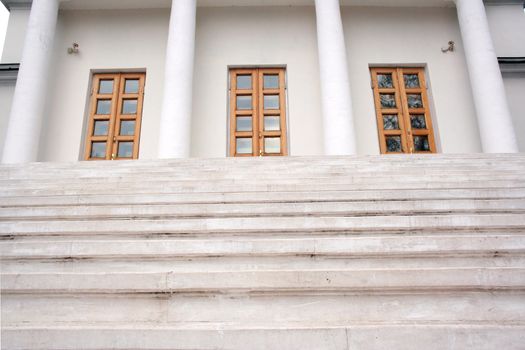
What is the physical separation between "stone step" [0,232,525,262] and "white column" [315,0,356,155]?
5.19 metres

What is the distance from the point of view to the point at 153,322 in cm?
248

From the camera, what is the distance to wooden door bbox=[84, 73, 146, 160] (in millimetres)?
9984

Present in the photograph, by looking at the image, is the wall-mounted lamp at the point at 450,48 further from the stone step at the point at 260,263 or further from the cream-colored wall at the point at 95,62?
the stone step at the point at 260,263

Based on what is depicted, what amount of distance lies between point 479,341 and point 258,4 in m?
10.2

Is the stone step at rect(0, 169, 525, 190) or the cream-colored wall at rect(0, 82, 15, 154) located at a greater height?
the cream-colored wall at rect(0, 82, 15, 154)

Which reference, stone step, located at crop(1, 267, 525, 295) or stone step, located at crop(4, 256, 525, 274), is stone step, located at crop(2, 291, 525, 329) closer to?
stone step, located at crop(1, 267, 525, 295)

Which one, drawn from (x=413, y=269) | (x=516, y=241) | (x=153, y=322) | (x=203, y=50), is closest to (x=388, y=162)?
(x=516, y=241)

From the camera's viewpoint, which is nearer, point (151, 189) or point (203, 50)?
point (151, 189)

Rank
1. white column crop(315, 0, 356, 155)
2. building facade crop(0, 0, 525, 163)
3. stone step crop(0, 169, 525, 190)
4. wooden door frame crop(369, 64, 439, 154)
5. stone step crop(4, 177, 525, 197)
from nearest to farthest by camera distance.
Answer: stone step crop(4, 177, 525, 197) → stone step crop(0, 169, 525, 190) → white column crop(315, 0, 356, 155) → building facade crop(0, 0, 525, 163) → wooden door frame crop(369, 64, 439, 154)

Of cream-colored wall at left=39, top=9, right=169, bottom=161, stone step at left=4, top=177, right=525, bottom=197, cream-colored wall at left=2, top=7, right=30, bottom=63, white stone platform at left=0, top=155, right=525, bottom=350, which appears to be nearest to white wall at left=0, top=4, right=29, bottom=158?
cream-colored wall at left=2, top=7, right=30, bottom=63

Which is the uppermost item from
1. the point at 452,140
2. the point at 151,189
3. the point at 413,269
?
the point at 452,140

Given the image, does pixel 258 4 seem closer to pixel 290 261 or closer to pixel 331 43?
pixel 331 43

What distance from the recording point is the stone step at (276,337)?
2221 mm

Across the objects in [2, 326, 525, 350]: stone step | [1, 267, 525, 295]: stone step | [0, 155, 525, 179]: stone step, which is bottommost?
[2, 326, 525, 350]: stone step
